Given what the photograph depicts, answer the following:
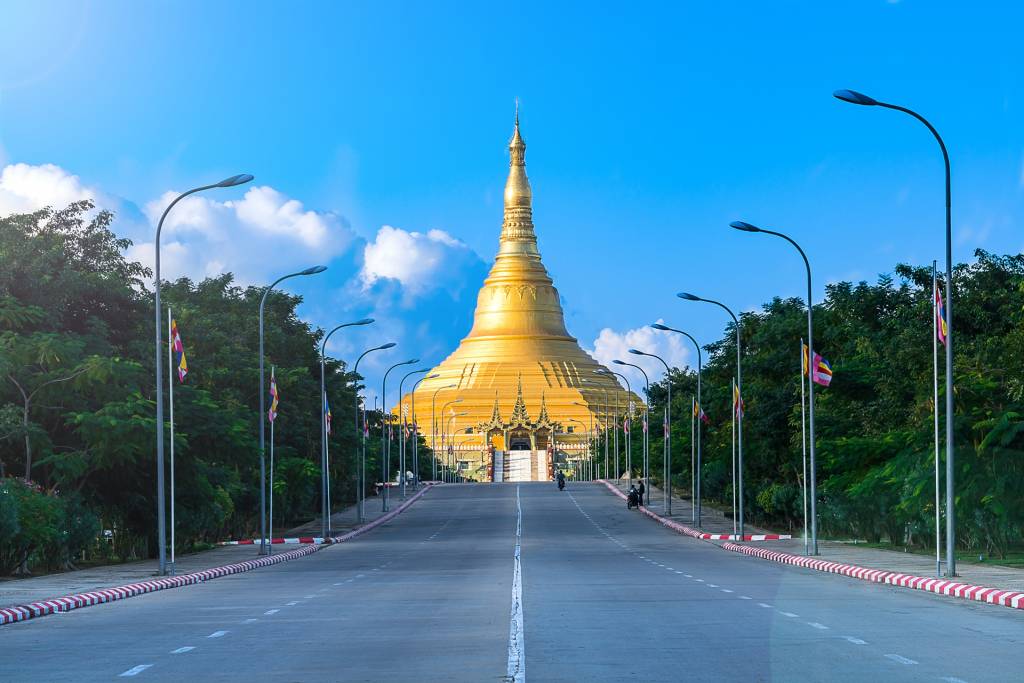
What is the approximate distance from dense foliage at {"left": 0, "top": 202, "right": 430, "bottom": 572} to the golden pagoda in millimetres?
90441

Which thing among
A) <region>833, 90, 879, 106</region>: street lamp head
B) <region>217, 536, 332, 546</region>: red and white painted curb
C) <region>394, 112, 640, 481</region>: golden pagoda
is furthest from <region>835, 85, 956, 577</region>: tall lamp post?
<region>394, 112, 640, 481</region>: golden pagoda

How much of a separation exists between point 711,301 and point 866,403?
4948 millimetres

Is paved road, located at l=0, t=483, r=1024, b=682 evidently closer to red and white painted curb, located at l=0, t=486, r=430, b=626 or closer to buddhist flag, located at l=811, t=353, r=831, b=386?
red and white painted curb, located at l=0, t=486, r=430, b=626

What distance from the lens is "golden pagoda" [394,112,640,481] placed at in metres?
143

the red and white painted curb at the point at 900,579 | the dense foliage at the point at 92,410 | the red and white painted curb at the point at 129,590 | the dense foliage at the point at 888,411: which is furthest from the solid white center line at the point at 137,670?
the dense foliage at the point at 888,411

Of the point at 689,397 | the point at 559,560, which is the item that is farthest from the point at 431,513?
the point at 559,560

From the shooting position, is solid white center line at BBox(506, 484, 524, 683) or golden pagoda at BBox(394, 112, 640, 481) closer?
solid white center line at BBox(506, 484, 524, 683)

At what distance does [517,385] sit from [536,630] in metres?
128

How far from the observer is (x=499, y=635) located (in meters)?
17.4

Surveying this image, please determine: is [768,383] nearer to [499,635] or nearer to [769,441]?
[769,441]

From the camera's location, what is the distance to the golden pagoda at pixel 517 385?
143 meters

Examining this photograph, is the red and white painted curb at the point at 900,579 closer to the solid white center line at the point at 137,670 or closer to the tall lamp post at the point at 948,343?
the tall lamp post at the point at 948,343

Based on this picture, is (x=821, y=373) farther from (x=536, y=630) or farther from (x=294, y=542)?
(x=536, y=630)

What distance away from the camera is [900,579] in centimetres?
2772
